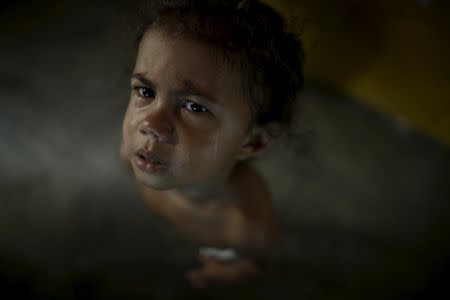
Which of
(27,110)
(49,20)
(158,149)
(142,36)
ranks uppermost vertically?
(49,20)

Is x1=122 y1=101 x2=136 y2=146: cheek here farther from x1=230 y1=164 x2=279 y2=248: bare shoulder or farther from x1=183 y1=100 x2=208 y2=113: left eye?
x1=230 y1=164 x2=279 y2=248: bare shoulder

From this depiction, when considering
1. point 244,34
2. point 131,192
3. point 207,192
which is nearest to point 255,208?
point 207,192

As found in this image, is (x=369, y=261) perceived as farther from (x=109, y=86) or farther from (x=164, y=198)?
(x=109, y=86)

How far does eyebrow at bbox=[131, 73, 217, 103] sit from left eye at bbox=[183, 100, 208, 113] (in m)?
0.01

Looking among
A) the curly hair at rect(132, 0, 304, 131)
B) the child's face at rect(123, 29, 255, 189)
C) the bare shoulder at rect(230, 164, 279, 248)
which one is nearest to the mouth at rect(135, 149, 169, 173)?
the child's face at rect(123, 29, 255, 189)

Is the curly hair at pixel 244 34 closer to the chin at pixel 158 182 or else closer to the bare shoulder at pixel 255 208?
the chin at pixel 158 182

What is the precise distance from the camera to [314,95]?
0.77 m

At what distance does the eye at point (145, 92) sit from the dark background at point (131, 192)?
0.27 metres

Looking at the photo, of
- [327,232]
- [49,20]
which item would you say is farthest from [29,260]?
[327,232]

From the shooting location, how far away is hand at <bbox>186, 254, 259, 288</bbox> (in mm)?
683

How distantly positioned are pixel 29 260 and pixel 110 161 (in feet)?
0.69

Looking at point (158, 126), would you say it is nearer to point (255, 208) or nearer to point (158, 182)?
point (158, 182)

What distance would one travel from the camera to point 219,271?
2.27 feet

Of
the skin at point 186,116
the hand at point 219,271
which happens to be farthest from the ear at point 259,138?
the hand at point 219,271
